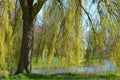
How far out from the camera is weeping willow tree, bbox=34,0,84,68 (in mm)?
16188

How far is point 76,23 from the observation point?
16.2 meters

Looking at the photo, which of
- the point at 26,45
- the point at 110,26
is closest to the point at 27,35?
the point at 26,45

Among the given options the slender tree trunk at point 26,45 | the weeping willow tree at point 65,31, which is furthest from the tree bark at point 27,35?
the weeping willow tree at point 65,31

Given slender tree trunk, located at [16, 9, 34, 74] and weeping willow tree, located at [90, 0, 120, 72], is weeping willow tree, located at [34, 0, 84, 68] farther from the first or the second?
weeping willow tree, located at [90, 0, 120, 72]

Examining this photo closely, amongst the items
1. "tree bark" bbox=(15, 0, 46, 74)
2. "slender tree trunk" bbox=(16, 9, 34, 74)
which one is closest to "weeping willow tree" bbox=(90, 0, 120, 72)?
"tree bark" bbox=(15, 0, 46, 74)

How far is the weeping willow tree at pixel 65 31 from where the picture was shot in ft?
53.1

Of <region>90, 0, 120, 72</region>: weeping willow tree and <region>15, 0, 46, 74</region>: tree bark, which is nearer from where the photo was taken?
<region>90, 0, 120, 72</region>: weeping willow tree

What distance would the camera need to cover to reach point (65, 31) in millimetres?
16625

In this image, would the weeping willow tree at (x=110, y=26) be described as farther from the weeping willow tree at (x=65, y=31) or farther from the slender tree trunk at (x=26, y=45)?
the slender tree trunk at (x=26, y=45)

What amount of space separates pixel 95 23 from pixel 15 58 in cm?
516

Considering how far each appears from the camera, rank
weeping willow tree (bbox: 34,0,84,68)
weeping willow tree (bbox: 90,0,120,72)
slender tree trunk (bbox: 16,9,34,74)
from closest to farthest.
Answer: weeping willow tree (bbox: 90,0,120,72) → weeping willow tree (bbox: 34,0,84,68) → slender tree trunk (bbox: 16,9,34,74)

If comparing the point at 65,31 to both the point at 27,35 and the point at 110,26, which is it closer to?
the point at 27,35

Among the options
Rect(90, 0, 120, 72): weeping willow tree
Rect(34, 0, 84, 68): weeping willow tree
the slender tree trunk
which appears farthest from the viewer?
the slender tree trunk

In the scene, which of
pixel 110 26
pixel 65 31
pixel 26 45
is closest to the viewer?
pixel 110 26
